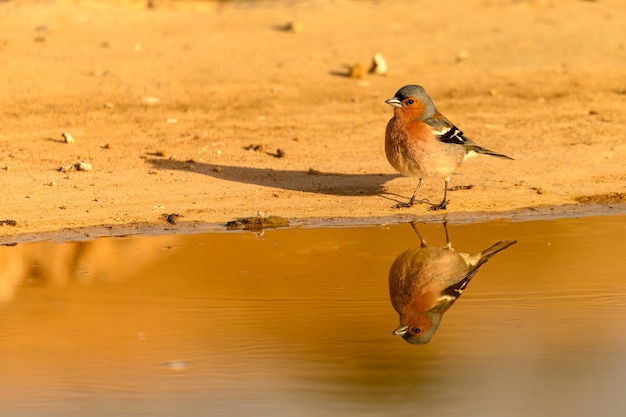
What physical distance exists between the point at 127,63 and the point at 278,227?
567cm

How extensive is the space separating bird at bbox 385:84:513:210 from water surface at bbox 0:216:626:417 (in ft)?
2.44

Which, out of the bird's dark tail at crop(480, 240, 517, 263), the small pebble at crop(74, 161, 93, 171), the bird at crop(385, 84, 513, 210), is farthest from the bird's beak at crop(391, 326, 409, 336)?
the small pebble at crop(74, 161, 93, 171)

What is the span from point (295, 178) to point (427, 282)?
10.8 ft

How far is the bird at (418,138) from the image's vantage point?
936 cm

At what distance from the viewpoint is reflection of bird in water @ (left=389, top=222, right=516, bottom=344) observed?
648 centimetres

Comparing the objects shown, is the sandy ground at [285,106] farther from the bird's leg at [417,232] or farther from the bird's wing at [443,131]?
the bird's wing at [443,131]

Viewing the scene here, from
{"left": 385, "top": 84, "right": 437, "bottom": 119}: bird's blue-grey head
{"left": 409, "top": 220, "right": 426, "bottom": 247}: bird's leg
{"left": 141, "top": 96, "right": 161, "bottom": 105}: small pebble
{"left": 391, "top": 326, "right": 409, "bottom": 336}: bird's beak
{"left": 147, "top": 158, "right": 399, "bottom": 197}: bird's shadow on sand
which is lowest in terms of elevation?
{"left": 409, "top": 220, "right": 426, "bottom": 247}: bird's leg

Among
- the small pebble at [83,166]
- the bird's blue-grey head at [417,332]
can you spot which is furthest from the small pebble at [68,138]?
the bird's blue-grey head at [417,332]

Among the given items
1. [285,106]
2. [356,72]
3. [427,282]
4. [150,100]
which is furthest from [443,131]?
[356,72]

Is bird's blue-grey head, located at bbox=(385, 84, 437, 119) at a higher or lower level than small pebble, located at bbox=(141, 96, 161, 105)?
higher

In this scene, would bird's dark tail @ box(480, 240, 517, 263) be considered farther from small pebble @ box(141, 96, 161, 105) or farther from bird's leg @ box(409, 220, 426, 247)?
small pebble @ box(141, 96, 161, 105)

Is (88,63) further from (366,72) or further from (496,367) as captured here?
(496,367)

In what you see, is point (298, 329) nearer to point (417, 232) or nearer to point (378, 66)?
point (417, 232)

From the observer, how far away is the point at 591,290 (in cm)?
716
